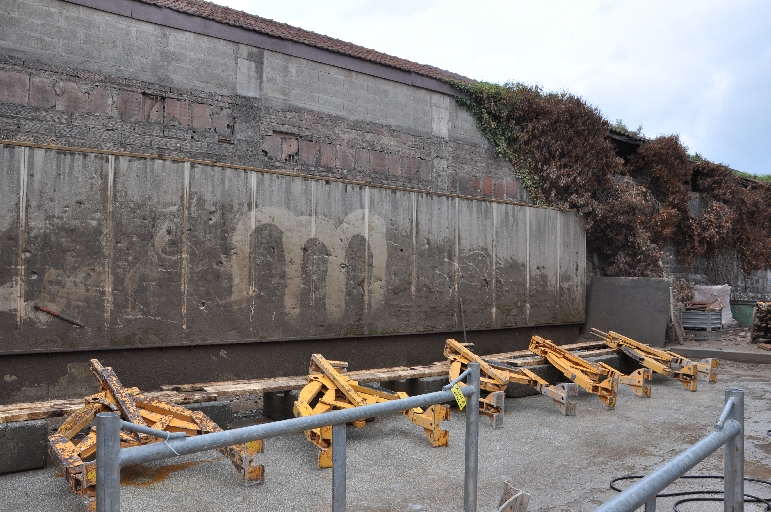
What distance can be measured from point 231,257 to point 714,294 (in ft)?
36.4

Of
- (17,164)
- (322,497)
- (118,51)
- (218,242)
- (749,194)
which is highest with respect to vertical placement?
(118,51)

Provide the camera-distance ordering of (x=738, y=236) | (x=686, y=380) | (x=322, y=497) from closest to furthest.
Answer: (x=322, y=497)
(x=686, y=380)
(x=738, y=236)

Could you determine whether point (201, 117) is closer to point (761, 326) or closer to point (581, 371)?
point (581, 371)

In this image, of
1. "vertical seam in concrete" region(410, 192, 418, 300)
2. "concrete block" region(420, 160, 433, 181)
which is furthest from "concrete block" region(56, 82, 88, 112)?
"concrete block" region(420, 160, 433, 181)

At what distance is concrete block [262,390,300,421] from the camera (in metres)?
6.04

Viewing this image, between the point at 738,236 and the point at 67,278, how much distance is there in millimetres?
15723

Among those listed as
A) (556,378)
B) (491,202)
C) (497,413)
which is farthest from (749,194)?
(497,413)

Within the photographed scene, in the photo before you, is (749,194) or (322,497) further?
(749,194)

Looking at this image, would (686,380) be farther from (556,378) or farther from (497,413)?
(497,413)

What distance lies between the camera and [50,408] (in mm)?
4828

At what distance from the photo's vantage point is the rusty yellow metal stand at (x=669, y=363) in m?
7.98

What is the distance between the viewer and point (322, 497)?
4.08 metres

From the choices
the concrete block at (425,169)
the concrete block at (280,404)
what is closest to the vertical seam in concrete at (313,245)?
the concrete block at (280,404)

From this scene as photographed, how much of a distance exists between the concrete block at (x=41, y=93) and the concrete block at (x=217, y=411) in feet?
16.7
